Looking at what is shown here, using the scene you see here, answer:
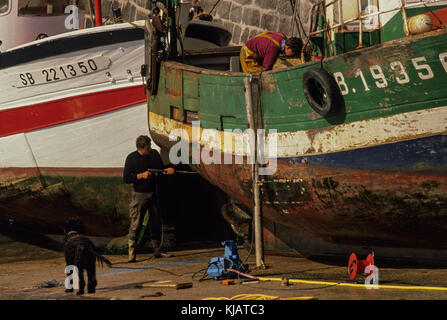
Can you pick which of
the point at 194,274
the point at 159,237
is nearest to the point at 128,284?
the point at 194,274

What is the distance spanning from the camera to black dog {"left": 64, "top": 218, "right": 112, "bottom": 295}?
664cm

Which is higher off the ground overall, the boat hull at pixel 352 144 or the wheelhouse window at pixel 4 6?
the wheelhouse window at pixel 4 6

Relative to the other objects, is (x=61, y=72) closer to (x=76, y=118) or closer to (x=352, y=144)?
(x=76, y=118)

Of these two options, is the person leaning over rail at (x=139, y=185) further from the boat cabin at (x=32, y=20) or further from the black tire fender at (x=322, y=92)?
the boat cabin at (x=32, y=20)

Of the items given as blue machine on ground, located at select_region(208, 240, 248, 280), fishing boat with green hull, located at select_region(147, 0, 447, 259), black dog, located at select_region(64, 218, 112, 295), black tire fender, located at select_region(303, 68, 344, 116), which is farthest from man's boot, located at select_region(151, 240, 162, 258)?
black tire fender, located at select_region(303, 68, 344, 116)

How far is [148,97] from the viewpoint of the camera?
10188 mm

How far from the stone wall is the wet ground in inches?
318

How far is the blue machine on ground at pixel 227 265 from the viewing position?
733 centimetres

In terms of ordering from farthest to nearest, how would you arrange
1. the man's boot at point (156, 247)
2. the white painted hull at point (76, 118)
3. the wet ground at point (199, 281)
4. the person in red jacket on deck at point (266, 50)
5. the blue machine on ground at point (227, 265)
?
the white painted hull at point (76, 118)
the man's boot at point (156, 247)
the person in red jacket on deck at point (266, 50)
the blue machine on ground at point (227, 265)
the wet ground at point (199, 281)

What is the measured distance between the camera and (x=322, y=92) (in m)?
7.42

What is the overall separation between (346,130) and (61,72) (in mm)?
5235

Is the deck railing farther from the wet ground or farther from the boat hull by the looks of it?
the wet ground

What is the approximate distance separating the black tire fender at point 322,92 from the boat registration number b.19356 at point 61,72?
417cm

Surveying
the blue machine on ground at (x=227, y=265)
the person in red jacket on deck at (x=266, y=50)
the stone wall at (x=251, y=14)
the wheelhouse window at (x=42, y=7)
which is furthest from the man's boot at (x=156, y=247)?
the stone wall at (x=251, y=14)
